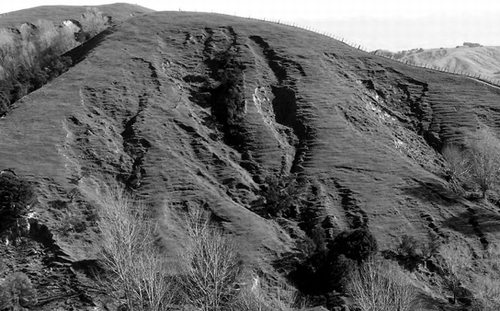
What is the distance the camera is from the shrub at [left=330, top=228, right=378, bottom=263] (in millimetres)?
43281

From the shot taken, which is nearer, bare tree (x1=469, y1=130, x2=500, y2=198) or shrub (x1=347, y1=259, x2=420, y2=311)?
shrub (x1=347, y1=259, x2=420, y2=311)

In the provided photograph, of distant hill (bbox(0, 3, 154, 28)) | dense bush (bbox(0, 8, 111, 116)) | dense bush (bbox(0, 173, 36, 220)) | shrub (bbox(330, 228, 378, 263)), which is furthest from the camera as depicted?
distant hill (bbox(0, 3, 154, 28))

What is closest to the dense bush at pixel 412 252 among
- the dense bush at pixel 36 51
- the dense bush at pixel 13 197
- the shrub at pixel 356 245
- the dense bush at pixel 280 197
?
the shrub at pixel 356 245

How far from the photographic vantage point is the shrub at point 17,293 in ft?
116

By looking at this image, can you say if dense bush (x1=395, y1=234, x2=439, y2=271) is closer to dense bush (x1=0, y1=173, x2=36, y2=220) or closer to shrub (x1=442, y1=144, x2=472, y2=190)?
shrub (x1=442, y1=144, x2=472, y2=190)

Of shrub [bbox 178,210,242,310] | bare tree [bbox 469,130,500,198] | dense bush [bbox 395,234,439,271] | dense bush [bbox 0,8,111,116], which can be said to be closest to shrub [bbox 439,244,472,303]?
dense bush [bbox 395,234,439,271]

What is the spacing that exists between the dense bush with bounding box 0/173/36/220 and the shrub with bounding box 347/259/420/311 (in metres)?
29.4

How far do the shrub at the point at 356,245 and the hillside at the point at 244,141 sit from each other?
4051mm

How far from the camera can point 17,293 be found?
1426 inches

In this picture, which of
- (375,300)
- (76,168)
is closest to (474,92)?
(375,300)

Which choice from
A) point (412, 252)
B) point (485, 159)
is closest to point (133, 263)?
point (412, 252)

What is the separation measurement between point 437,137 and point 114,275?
48.1 metres

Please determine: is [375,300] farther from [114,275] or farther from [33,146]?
[33,146]

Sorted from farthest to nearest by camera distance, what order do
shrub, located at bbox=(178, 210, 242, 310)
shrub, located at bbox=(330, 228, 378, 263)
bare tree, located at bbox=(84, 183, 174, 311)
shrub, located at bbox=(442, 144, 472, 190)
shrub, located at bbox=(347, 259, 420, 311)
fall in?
1. shrub, located at bbox=(442, 144, 472, 190)
2. shrub, located at bbox=(330, 228, 378, 263)
3. shrub, located at bbox=(178, 210, 242, 310)
4. bare tree, located at bbox=(84, 183, 174, 311)
5. shrub, located at bbox=(347, 259, 420, 311)
